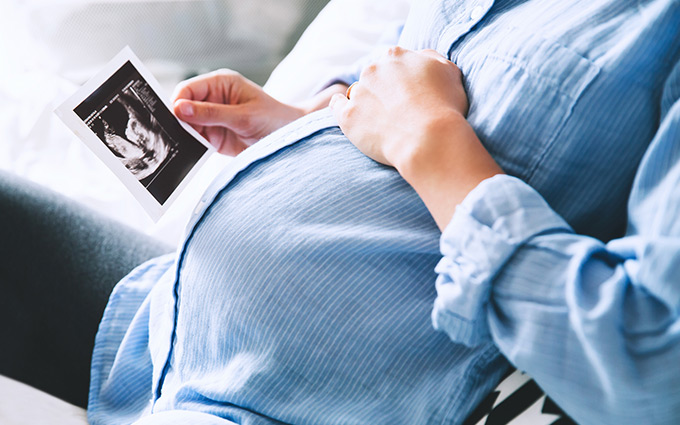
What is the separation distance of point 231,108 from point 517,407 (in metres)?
0.58

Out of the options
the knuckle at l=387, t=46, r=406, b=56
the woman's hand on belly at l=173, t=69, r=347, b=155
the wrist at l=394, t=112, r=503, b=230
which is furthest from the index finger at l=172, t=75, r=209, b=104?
the wrist at l=394, t=112, r=503, b=230

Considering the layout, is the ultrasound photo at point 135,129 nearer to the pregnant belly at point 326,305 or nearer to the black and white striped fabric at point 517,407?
the pregnant belly at point 326,305

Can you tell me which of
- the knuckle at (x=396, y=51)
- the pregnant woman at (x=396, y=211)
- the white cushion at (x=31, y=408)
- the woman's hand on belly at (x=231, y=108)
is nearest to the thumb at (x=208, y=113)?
the woman's hand on belly at (x=231, y=108)

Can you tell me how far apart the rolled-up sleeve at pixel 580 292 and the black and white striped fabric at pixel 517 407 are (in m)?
0.05

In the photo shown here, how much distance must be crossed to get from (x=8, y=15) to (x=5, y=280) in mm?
970

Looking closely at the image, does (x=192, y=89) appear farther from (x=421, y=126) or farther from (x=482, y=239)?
(x=482, y=239)

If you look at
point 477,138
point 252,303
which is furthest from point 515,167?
point 252,303

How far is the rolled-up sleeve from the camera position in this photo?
1.30 feet

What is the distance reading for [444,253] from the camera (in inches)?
18.5

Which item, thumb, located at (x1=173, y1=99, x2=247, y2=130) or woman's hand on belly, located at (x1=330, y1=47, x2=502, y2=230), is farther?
thumb, located at (x1=173, y1=99, x2=247, y2=130)

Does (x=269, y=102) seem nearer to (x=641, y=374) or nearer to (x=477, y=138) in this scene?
(x=477, y=138)

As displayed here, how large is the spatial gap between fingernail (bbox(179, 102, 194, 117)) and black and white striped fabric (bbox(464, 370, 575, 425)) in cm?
55

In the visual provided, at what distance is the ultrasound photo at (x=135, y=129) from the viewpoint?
716 mm

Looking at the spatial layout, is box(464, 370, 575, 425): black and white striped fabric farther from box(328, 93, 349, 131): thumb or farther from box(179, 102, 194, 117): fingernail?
box(179, 102, 194, 117): fingernail
